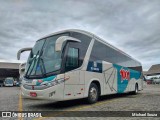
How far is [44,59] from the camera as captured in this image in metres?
9.59

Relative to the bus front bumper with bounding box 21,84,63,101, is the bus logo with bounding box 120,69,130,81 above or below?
above

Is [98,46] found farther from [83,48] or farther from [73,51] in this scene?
[73,51]

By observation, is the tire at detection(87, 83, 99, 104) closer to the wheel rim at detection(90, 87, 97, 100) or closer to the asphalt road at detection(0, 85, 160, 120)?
the wheel rim at detection(90, 87, 97, 100)

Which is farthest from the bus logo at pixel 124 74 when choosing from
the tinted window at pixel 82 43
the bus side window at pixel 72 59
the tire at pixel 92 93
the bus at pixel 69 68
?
the bus side window at pixel 72 59

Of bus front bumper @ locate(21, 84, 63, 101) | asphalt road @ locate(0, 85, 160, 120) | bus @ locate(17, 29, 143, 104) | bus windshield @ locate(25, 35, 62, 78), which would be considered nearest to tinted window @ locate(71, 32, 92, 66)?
bus @ locate(17, 29, 143, 104)

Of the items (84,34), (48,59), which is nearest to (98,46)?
(84,34)

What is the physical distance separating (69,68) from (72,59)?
52 centimetres

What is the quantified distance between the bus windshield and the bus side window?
1.44ft

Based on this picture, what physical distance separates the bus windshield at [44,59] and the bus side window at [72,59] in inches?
17.3

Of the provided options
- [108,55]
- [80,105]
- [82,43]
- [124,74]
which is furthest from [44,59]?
[124,74]

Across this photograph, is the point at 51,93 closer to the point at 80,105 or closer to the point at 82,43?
the point at 80,105

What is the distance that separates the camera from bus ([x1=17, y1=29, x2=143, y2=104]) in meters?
8.87

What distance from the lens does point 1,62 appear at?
58094 millimetres

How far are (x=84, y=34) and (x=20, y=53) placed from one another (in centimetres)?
372
